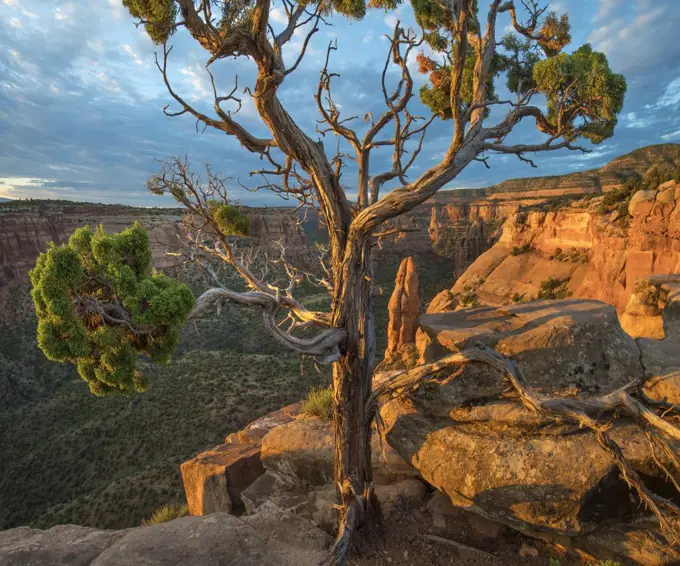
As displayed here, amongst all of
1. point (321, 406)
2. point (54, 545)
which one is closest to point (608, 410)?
point (321, 406)

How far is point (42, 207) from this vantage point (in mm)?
59125

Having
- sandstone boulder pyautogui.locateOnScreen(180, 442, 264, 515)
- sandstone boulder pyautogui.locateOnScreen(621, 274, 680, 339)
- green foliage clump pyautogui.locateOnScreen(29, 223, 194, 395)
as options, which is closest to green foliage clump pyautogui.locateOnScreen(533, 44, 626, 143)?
sandstone boulder pyautogui.locateOnScreen(621, 274, 680, 339)

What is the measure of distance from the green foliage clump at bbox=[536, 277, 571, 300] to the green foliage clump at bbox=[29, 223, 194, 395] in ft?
145

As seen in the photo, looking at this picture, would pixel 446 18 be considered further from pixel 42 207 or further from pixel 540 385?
pixel 42 207

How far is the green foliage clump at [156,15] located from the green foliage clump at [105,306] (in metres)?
2.73

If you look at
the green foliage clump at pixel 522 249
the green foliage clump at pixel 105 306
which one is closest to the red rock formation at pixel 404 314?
the green foliage clump at pixel 105 306

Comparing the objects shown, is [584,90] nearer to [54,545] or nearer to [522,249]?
[54,545]

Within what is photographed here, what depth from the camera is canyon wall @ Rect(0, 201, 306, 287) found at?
51188mm

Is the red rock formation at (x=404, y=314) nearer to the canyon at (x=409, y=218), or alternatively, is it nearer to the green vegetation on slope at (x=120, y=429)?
the green vegetation on slope at (x=120, y=429)

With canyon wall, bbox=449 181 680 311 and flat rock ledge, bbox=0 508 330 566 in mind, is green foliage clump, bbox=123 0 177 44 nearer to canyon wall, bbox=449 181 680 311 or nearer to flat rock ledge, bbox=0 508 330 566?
flat rock ledge, bbox=0 508 330 566

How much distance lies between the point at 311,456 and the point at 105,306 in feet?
21.0

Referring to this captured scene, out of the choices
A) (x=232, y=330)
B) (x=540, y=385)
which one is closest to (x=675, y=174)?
(x=540, y=385)

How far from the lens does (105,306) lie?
15.6 feet

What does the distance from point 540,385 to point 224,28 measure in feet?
28.2
